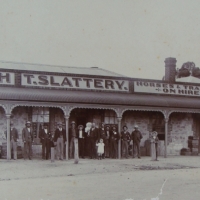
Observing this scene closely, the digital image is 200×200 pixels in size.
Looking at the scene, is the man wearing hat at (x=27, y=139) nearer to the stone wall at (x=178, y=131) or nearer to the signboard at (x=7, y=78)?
the signboard at (x=7, y=78)

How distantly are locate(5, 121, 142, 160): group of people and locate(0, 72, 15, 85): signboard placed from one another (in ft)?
6.57

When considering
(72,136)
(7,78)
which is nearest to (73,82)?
(72,136)

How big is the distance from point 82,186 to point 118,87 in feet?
39.3

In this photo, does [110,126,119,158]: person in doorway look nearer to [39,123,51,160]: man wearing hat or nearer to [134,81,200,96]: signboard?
[39,123,51,160]: man wearing hat

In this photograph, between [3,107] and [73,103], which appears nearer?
[3,107]

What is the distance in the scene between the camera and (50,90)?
803 inches

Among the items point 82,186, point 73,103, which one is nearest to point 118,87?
point 73,103

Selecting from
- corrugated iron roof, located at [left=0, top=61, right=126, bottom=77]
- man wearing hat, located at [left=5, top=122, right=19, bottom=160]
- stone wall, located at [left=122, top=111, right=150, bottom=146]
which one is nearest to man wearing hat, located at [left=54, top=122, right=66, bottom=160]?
man wearing hat, located at [left=5, top=122, right=19, bottom=160]

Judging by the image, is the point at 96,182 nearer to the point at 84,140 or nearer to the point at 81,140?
the point at 81,140

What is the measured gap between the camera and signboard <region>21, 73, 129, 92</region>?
2030 cm

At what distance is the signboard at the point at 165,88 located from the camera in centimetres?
2331

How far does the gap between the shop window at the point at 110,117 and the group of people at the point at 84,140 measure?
1.00m

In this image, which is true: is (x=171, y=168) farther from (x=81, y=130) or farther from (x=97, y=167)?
(x=81, y=130)

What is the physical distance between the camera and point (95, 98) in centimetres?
2084
